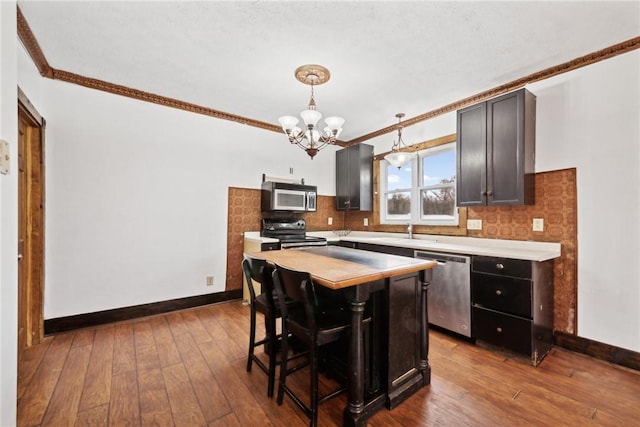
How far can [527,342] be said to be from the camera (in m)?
2.23

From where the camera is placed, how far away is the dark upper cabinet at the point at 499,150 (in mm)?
2562

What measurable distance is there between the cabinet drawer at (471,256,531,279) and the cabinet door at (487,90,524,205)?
60 cm

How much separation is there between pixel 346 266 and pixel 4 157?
63.8 inches

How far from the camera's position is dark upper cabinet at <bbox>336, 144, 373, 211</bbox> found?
444 cm

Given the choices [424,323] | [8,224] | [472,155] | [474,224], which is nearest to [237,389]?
[424,323]

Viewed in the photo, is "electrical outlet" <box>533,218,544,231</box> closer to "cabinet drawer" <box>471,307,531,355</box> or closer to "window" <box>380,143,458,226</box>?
"window" <box>380,143,458,226</box>

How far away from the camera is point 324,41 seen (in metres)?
2.21

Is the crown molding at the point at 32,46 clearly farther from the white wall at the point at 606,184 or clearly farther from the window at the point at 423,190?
the white wall at the point at 606,184

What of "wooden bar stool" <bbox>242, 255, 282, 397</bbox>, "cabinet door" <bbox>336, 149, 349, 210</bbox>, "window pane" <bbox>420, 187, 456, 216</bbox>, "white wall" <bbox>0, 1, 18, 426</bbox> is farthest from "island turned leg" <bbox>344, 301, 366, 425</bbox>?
"cabinet door" <bbox>336, 149, 349, 210</bbox>

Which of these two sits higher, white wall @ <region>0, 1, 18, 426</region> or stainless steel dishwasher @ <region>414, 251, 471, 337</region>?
white wall @ <region>0, 1, 18, 426</region>

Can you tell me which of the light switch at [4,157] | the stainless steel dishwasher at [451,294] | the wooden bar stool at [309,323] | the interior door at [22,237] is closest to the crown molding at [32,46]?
the interior door at [22,237]

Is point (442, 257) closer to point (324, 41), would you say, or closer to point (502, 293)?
point (502, 293)

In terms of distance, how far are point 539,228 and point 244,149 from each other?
3.61 metres

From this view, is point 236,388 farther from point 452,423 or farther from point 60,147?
point 60,147
